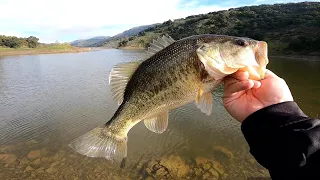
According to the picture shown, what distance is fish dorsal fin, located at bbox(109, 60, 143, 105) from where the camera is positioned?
3176 millimetres

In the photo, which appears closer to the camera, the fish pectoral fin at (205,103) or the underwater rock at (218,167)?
the fish pectoral fin at (205,103)

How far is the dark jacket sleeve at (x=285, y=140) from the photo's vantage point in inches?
83.0

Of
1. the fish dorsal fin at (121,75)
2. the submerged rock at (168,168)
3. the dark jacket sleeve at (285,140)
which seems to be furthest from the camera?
the submerged rock at (168,168)

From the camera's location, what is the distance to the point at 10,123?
13828 mm

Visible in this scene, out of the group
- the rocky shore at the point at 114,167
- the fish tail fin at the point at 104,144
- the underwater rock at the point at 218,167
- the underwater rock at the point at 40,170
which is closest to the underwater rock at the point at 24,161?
the rocky shore at the point at 114,167

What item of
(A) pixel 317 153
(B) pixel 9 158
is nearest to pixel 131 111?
(A) pixel 317 153

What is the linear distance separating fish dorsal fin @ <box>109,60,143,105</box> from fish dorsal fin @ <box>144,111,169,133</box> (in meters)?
0.43

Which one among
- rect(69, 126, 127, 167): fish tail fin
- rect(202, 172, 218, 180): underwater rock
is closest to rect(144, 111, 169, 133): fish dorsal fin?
rect(69, 126, 127, 167): fish tail fin

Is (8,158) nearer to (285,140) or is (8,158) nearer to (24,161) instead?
(24,161)

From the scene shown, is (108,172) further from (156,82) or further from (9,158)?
(156,82)

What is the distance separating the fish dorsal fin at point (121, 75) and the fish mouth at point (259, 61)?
3.87 feet

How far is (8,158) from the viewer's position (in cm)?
1059

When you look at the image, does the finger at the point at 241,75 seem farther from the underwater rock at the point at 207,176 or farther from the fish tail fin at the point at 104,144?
the underwater rock at the point at 207,176

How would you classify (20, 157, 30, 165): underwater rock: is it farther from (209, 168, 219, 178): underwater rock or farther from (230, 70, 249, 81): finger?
(230, 70, 249, 81): finger
